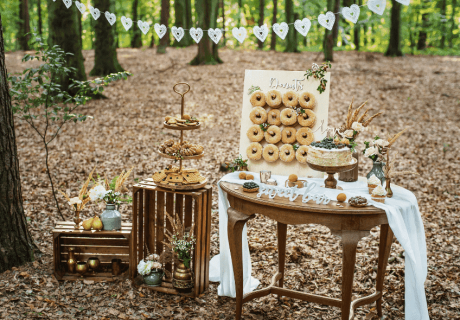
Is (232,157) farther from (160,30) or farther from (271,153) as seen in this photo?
(271,153)

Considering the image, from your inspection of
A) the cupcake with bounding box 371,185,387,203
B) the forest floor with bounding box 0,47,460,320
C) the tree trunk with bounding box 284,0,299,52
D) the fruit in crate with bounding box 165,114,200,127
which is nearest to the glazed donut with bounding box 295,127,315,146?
the cupcake with bounding box 371,185,387,203

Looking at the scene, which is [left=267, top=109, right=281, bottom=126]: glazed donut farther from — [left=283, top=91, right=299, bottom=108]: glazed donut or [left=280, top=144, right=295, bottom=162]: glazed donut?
[left=280, top=144, right=295, bottom=162]: glazed donut

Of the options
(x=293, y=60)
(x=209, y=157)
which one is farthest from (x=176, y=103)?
(x=293, y=60)

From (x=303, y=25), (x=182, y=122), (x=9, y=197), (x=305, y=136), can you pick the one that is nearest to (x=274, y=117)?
(x=305, y=136)

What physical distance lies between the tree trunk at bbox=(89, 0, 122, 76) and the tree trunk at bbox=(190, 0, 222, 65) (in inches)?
103

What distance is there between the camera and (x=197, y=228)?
369cm

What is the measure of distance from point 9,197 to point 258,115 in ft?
7.81

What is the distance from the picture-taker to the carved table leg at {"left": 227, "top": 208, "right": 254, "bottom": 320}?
10.5 ft

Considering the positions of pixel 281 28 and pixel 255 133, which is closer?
pixel 255 133

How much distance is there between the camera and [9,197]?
3766 millimetres

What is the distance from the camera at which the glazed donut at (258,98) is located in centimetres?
367

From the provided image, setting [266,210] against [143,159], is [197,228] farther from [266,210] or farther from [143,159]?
[143,159]

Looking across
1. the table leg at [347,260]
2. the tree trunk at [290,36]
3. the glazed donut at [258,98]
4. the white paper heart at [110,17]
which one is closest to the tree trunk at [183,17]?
the tree trunk at [290,36]

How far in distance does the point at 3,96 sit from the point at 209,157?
13.9 ft
